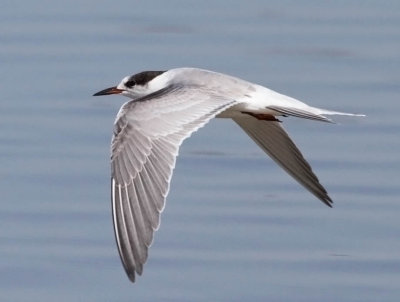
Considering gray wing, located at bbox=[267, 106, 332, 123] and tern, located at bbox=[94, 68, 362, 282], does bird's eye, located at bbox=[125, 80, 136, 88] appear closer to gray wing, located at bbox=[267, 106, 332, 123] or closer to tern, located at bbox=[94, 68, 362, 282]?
tern, located at bbox=[94, 68, 362, 282]

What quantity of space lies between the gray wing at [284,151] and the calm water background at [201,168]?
517mm

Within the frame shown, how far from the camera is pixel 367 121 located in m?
15.0

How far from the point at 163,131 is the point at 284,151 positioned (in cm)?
164

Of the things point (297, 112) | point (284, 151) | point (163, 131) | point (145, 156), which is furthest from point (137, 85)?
point (145, 156)

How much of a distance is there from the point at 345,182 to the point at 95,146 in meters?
1.92

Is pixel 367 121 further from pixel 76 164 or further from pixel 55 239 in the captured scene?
pixel 55 239

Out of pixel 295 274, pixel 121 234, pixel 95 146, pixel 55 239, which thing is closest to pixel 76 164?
pixel 95 146

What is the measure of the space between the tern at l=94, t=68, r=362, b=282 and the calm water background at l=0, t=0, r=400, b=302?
0.66m

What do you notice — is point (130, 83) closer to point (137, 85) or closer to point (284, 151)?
point (137, 85)

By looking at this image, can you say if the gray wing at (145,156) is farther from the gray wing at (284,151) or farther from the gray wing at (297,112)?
the gray wing at (284,151)

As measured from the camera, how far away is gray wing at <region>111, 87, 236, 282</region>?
33.3 ft

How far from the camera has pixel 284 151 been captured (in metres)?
12.2

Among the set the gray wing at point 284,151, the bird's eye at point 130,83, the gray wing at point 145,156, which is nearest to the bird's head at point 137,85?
the bird's eye at point 130,83

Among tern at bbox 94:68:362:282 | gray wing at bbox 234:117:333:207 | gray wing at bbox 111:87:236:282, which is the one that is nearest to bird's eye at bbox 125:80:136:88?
tern at bbox 94:68:362:282
